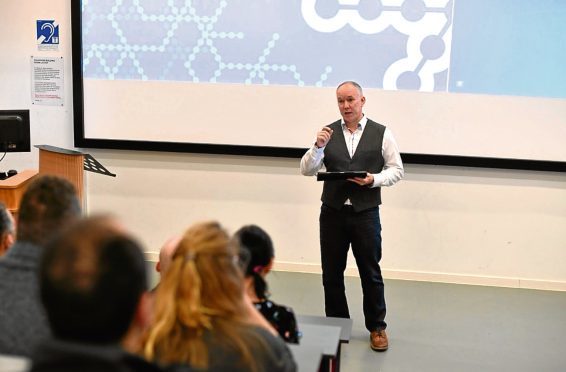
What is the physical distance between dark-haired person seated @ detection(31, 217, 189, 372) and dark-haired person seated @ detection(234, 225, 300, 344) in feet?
4.83

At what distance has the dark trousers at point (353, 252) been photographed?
4.21m

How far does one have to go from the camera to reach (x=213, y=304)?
177 centimetres

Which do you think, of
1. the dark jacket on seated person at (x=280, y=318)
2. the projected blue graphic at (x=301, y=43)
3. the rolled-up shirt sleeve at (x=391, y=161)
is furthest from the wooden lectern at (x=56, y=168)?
→ the dark jacket on seated person at (x=280, y=318)

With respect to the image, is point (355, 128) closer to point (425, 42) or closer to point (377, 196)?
point (377, 196)

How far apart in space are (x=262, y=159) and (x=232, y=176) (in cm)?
27

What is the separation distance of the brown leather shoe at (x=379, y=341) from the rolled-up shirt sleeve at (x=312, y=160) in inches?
39.8

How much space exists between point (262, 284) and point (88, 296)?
1581mm

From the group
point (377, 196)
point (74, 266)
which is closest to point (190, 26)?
point (377, 196)

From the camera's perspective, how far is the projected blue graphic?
5.24 meters

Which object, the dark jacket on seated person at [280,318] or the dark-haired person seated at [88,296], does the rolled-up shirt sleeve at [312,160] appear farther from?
the dark-haired person seated at [88,296]

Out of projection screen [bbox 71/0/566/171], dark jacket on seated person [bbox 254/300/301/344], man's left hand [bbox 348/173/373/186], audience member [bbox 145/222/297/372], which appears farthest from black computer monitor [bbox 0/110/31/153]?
audience member [bbox 145/222/297/372]

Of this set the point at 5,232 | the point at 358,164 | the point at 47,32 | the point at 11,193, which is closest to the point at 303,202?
the point at 358,164

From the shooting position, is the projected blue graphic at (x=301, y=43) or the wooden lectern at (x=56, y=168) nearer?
the wooden lectern at (x=56, y=168)

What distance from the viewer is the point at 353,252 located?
4316 millimetres
